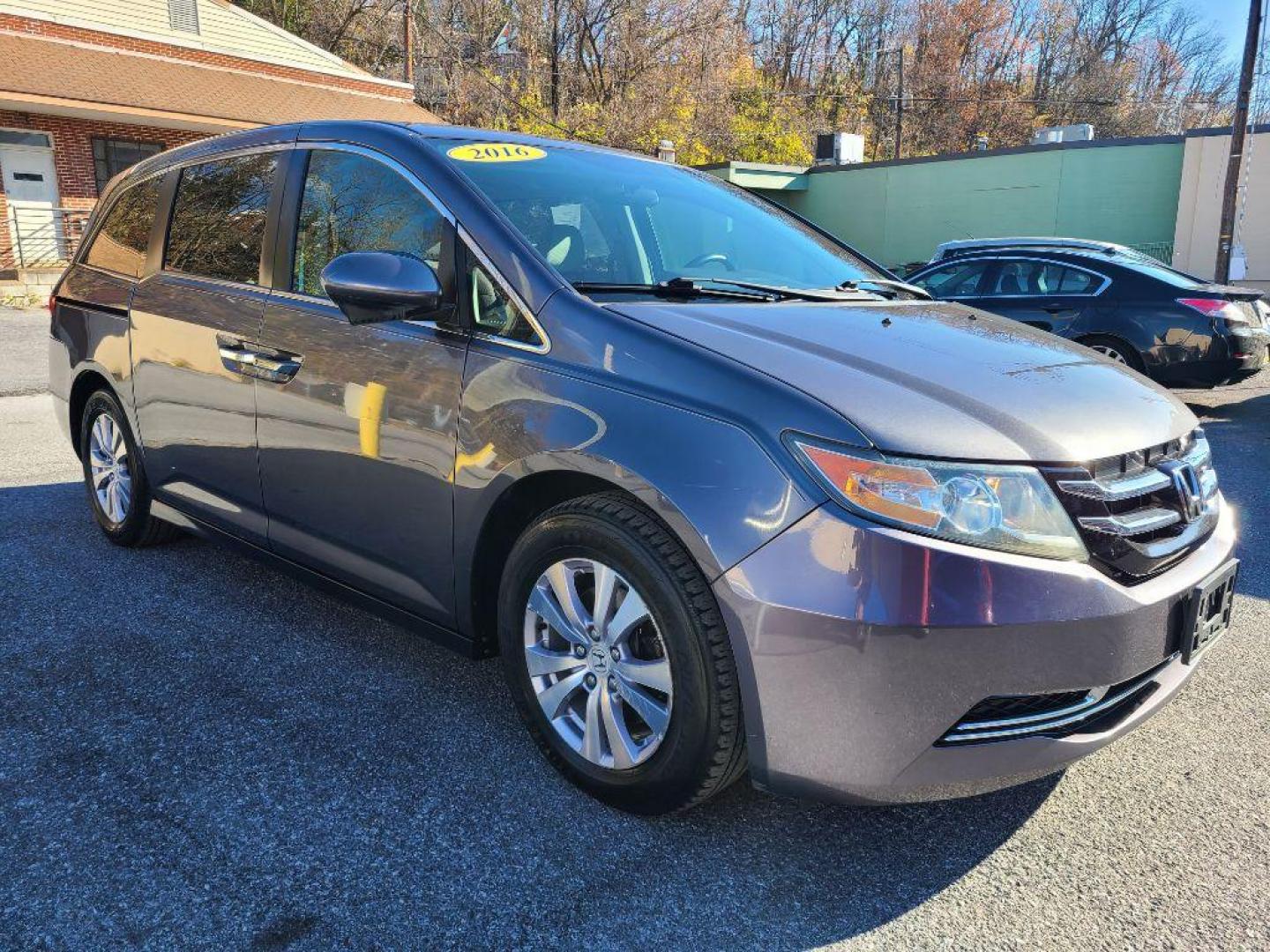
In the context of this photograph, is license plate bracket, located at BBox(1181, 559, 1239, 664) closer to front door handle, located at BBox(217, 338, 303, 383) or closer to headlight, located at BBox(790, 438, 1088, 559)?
headlight, located at BBox(790, 438, 1088, 559)

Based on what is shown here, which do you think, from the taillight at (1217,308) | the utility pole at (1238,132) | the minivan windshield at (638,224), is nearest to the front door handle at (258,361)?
the minivan windshield at (638,224)

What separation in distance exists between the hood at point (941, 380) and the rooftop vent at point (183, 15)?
2684cm

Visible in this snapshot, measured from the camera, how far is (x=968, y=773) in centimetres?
204

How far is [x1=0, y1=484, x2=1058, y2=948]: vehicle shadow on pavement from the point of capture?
Answer: 2.06 m

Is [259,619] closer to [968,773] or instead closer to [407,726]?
[407,726]

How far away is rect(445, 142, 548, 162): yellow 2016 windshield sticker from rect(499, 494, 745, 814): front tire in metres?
1.21

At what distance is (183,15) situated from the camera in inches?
957

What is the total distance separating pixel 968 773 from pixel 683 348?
112 centimetres

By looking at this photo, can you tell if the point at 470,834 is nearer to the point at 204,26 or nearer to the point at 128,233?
the point at 128,233

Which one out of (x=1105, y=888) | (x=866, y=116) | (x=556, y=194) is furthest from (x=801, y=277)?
(x=866, y=116)

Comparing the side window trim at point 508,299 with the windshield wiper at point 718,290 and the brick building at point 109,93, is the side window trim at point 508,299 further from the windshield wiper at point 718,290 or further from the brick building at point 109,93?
the brick building at point 109,93

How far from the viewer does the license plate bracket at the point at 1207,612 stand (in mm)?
2236

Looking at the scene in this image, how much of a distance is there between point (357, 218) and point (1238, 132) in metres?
19.2

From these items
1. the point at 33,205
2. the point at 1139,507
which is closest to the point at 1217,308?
the point at 1139,507
